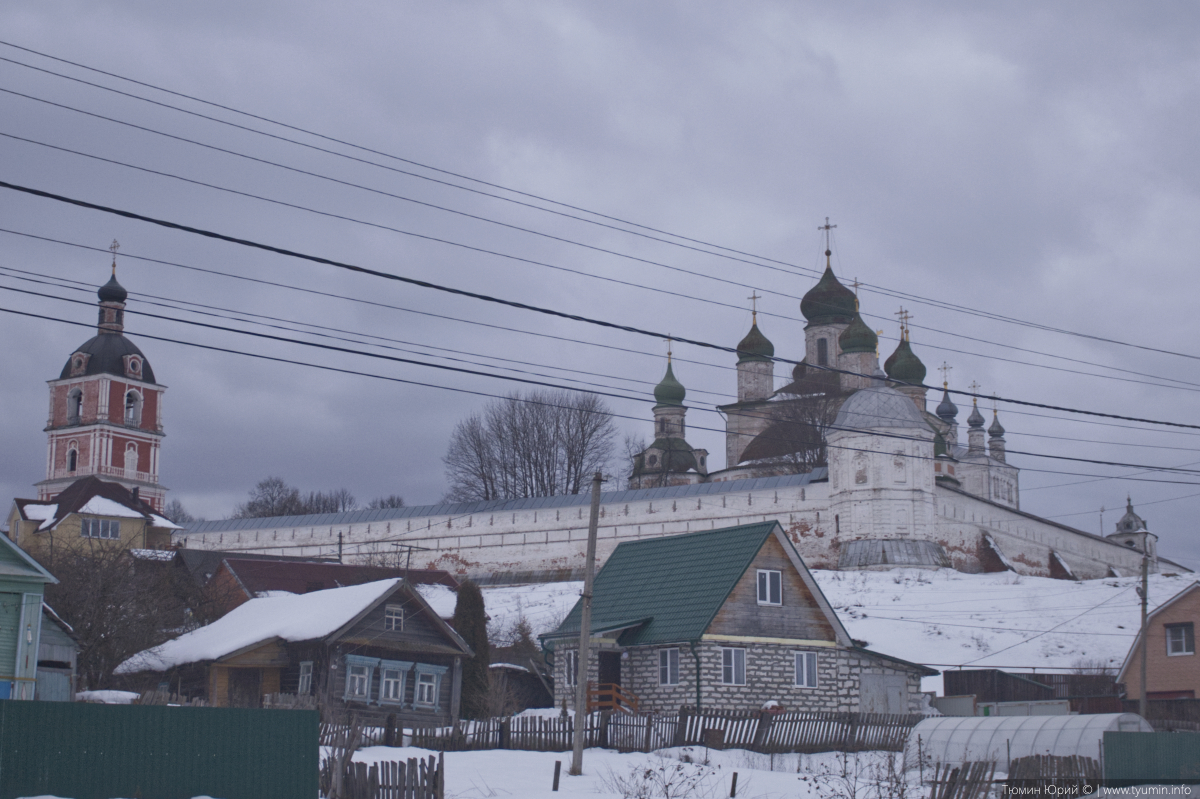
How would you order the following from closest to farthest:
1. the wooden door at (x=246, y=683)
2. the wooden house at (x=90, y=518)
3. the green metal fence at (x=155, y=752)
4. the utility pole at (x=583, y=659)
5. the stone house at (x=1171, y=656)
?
the green metal fence at (x=155, y=752) < the utility pole at (x=583, y=659) < the wooden door at (x=246, y=683) < the stone house at (x=1171, y=656) < the wooden house at (x=90, y=518)

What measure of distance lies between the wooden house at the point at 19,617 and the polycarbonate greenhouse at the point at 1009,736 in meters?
12.2

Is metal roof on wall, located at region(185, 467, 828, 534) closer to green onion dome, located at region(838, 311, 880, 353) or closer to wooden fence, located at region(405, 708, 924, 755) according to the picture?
green onion dome, located at region(838, 311, 880, 353)

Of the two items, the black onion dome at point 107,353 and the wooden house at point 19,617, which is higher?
the black onion dome at point 107,353

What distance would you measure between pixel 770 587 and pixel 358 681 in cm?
785

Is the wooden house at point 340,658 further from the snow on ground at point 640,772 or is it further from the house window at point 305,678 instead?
the snow on ground at point 640,772

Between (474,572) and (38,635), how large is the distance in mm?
34443

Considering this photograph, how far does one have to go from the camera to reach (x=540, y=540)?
5353cm

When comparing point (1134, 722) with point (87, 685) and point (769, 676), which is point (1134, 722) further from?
point (87, 685)

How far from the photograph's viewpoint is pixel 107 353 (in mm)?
70875

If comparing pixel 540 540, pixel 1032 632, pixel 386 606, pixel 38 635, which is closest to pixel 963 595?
pixel 1032 632

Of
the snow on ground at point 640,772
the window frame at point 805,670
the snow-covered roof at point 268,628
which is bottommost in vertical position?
the snow on ground at point 640,772


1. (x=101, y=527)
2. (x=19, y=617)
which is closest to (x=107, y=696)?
(x=19, y=617)

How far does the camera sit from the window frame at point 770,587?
2534cm

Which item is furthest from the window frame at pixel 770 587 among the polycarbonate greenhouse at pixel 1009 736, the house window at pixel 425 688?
the house window at pixel 425 688
